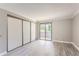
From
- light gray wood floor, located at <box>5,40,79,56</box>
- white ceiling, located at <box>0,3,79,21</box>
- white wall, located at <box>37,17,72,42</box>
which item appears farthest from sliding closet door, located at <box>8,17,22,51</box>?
white wall, located at <box>37,17,72,42</box>

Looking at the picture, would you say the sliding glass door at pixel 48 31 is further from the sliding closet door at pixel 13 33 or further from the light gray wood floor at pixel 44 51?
the sliding closet door at pixel 13 33

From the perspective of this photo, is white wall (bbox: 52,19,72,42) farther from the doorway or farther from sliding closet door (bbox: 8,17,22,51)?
sliding closet door (bbox: 8,17,22,51)

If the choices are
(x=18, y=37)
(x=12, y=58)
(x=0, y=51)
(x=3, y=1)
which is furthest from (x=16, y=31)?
(x=12, y=58)

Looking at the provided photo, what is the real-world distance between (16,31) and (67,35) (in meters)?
5.44

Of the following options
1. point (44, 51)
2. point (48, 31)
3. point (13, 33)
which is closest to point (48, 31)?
point (48, 31)

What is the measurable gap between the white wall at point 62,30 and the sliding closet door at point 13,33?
4.56 meters

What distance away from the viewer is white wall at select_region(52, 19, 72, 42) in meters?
9.69

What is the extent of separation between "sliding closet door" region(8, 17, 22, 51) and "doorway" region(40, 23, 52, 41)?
→ 461cm

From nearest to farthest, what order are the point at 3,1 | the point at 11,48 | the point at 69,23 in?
the point at 3,1 < the point at 11,48 < the point at 69,23

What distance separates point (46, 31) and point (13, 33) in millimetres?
5690

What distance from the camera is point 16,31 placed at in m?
6.58

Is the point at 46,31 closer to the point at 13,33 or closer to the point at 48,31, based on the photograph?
the point at 48,31

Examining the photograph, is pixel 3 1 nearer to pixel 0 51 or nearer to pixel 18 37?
pixel 0 51

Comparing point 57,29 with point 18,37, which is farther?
point 57,29
